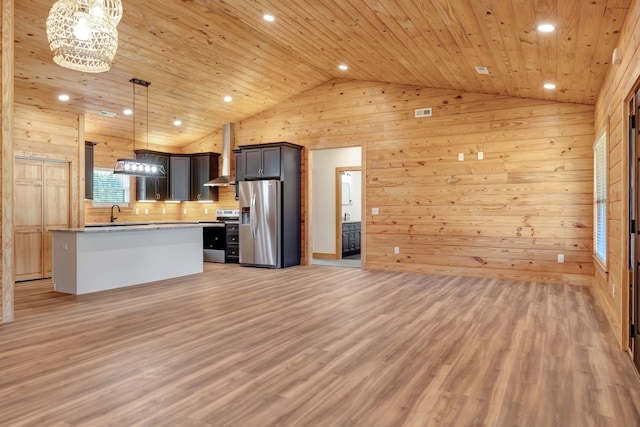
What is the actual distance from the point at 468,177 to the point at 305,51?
3193mm

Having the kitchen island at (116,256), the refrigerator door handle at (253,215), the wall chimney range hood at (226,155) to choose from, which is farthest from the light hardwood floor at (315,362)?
the wall chimney range hood at (226,155)

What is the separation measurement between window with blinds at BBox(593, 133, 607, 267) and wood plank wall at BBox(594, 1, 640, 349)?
0.31 meters

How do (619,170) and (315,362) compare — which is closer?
(315,362)

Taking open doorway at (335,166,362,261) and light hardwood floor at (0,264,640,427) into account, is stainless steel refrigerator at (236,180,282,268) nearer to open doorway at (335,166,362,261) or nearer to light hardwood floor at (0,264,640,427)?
open doorway at (335,166,362,261)

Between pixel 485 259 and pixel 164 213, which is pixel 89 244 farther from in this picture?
pixel 485 259

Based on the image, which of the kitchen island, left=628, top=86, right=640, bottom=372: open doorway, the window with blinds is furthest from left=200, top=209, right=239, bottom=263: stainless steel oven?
left=628, top=86, right=640, bottom=372: open doorway

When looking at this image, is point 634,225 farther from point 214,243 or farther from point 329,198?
point 214,243

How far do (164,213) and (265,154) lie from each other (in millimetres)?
3109

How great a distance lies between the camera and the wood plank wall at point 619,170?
9.83 feet

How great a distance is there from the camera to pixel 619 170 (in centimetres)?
358

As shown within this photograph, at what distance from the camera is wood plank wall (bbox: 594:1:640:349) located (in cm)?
300

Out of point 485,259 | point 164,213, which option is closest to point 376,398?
point 485,259

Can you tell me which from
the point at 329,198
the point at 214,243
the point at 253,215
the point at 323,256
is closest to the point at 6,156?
the point at 253,215

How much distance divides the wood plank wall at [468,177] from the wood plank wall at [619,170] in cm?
151
